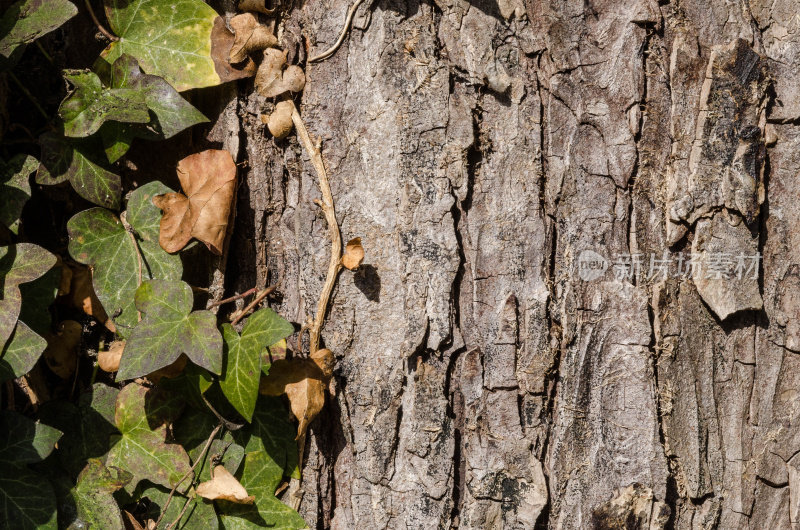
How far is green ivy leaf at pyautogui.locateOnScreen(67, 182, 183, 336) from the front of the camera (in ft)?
3.72

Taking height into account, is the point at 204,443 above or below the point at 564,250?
below

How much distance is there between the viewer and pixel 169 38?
1.15 metres


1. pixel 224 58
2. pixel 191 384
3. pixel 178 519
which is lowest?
pixel 178 519

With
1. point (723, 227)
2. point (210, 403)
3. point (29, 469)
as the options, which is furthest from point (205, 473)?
point (723, 227)

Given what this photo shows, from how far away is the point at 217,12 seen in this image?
1.18 meters

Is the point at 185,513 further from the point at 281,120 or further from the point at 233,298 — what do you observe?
the point at 281,120

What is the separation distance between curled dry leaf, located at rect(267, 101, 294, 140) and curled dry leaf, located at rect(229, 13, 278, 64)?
113 millimetres

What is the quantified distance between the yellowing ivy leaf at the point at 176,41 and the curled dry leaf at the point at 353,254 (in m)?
0.40

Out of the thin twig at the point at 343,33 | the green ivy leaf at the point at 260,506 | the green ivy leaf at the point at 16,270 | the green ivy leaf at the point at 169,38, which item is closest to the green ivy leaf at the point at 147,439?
the green ivy leaf at the point at 260,506

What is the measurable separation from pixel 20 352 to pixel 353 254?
624 mm

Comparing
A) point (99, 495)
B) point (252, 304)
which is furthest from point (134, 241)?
point (99, 495)

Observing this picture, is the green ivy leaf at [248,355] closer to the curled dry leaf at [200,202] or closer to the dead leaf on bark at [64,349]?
the curled dry leaf at [200,202]

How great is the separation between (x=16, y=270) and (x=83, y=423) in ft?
1.09

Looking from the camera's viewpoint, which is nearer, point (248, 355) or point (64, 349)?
point (248, 355)
